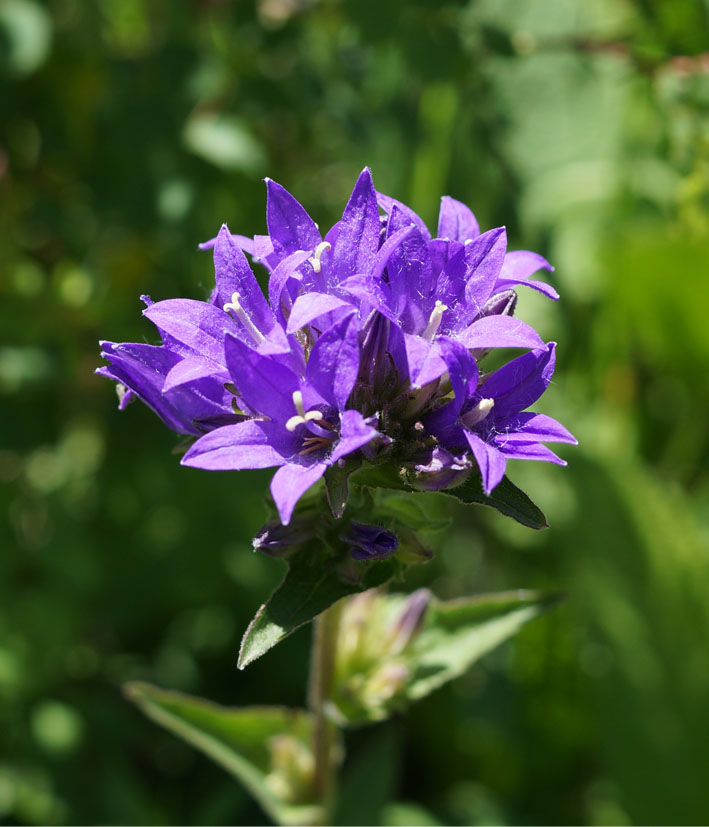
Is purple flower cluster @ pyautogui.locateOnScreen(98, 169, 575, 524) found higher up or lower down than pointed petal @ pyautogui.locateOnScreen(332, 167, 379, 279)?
lower down

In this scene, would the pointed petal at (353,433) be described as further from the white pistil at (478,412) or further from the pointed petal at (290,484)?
the white pistil at (478,412)

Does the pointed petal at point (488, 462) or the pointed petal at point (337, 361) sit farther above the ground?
the pointed petal at point (337, 361)

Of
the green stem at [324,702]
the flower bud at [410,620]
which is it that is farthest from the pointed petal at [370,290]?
the flower bud at [410,620]

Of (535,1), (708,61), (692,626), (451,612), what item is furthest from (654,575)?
(535,1)

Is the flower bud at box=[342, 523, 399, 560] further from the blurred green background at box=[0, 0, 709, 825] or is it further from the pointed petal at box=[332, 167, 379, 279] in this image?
the blurred green background at box=[0, 0, 709, 825]

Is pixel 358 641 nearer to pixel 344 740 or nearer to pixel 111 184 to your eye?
pixel 344 740

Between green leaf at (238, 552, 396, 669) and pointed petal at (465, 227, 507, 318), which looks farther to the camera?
pointed petal at (465, 227, 507, 318)

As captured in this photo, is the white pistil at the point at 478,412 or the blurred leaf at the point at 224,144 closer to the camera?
the white pistil at the point at 478,412

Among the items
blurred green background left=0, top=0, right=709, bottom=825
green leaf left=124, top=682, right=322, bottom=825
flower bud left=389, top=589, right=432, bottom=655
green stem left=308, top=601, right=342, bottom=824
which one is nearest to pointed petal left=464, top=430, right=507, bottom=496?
green stem left=308, top=601, right=342, bottom=824
